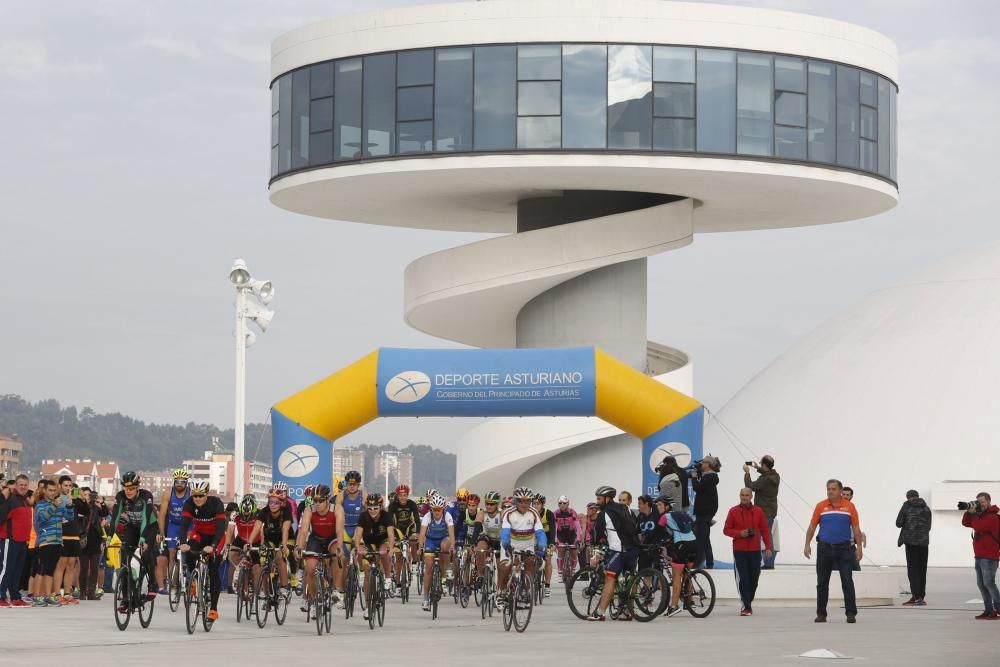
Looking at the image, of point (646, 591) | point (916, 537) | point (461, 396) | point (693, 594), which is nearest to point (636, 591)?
point (646, 591)

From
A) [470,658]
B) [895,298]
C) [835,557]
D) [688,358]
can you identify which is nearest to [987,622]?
[835,557]

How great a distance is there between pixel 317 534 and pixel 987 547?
28.5 ft

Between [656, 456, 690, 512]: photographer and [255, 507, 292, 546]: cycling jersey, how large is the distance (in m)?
7.84

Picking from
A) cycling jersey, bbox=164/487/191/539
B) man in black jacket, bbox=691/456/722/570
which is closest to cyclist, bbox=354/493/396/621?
cycling jersey, bbox=164/487/191/539

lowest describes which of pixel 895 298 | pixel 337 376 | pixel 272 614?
pixel 272 614

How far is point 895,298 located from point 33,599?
35.9 m

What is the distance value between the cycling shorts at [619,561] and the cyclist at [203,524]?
4.85 meters

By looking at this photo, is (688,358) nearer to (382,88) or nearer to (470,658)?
(382,88)

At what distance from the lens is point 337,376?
30.7 metres

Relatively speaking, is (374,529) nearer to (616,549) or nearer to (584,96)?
(616,549)

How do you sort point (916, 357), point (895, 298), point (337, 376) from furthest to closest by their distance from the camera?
point (895, 298)
point (916, 357)
point (337, 376)

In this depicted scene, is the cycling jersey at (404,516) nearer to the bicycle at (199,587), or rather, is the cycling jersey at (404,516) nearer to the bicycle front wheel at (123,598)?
the bicycle at (199,587)

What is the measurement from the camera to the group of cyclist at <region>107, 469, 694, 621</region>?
1967cm

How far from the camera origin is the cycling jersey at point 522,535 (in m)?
21.3
